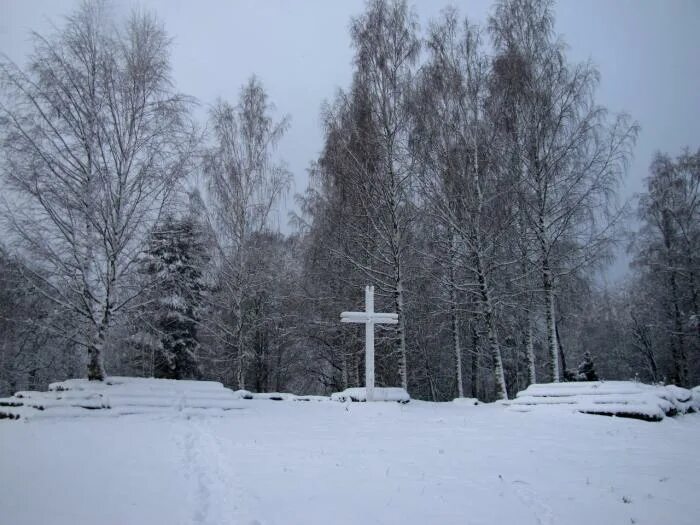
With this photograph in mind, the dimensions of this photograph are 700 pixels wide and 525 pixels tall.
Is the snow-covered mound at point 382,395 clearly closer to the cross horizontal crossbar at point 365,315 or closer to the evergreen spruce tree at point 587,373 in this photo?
the cross horizontal crossbar at point 365,315

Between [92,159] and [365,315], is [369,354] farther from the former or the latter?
[92,159]

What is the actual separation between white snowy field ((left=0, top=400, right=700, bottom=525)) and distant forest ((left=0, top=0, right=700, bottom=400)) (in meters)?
4.84

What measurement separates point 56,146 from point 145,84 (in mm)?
2863

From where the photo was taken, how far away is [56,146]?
11.2m

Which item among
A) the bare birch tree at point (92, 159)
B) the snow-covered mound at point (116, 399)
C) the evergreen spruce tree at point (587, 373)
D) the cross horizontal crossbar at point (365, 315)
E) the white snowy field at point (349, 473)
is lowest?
the white snowy field at point (349, 473)

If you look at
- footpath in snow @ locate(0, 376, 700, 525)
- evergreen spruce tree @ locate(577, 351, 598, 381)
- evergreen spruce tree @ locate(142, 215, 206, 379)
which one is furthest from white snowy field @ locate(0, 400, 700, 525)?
evergreen spruce tree @ locate(142, 215, 206, 379)

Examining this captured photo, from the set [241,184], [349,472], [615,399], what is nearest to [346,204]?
[241,184]

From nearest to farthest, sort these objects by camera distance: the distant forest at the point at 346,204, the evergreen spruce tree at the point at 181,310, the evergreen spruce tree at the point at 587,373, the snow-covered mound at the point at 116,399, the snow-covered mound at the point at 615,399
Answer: the snow-covered mound at the point at 615,399
the snow-covered mound at the point at 116,399
the distant forest at the point at 346,204
the evergreen spruce tree at the point at 587,373
the evergreen spruce tree at the point at 181,310

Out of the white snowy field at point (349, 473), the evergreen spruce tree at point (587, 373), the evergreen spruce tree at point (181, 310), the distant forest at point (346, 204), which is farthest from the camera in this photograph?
the evergreen spruce tree at point (181, 310)

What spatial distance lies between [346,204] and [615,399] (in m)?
10.8

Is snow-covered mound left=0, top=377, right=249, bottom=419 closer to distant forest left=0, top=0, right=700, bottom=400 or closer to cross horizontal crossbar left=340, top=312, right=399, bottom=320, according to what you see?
distant forest left=0, top=0, right=700, bottom=400

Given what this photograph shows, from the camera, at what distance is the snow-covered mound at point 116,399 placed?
9.32 m

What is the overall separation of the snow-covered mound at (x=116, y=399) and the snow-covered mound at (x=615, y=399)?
768 centimetres

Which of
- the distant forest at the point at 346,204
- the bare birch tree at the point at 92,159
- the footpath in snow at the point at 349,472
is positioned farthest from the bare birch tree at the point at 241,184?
the footpath in snow at the point at 349,472
